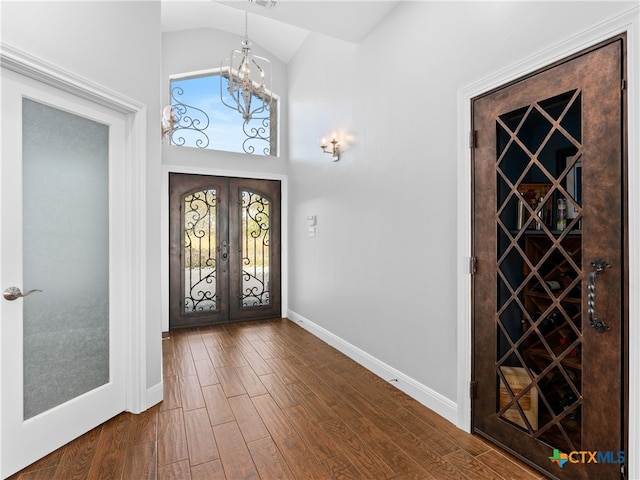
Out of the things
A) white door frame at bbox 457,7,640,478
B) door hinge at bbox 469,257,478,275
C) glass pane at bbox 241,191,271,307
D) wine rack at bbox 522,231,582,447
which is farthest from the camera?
glass pane at bbox 241,191,271,307

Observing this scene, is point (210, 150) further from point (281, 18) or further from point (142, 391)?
point (142, 391)

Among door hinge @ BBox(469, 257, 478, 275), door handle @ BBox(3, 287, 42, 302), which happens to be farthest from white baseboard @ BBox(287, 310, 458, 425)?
door handle @ BBox(3, 287, 42, 302)

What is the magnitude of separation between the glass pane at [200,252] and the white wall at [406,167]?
65.4 inches

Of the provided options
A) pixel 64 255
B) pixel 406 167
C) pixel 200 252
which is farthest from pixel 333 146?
pixel 64 255

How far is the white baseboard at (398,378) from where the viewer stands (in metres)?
2.41

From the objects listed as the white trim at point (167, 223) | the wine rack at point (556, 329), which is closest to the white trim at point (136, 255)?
the white trim at point (167, 223)

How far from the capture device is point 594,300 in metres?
1.60

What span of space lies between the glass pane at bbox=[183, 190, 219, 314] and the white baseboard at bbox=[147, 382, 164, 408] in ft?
7.40

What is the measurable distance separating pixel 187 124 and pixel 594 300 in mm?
4912

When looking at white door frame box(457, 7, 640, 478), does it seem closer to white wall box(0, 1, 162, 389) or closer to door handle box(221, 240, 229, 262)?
white wall box(0, 1, 162, 389)

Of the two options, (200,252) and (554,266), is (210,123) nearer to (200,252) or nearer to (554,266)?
(200,252)

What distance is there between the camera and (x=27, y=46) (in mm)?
1831

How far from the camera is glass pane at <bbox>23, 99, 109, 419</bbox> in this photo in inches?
78.0
